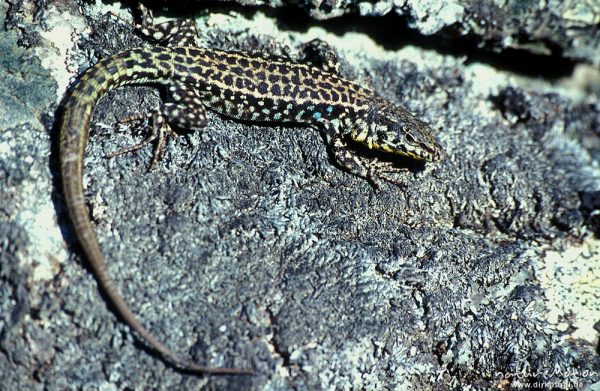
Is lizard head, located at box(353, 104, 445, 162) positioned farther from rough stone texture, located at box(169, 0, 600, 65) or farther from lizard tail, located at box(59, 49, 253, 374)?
lizard tail, located at box(59, 49, 253, 374)

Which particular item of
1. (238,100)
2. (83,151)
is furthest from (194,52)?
(83,151)

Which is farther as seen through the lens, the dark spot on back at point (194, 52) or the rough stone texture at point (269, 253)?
the dark spot on back at point (194, 52)

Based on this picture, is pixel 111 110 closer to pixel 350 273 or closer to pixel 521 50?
pixel 350 273

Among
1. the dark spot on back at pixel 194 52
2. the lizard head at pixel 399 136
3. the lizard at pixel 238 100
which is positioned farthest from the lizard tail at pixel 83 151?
the lizard head at pixel 399 136

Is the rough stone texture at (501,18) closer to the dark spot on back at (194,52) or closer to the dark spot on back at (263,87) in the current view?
the dark spot on back at (194,52)

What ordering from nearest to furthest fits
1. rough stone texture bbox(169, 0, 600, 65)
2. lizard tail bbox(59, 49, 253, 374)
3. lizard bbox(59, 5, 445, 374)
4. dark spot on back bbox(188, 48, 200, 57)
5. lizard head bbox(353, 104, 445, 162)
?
1. lizard tail bbox(59, 49, 253, 374)
2. lizard bbox(59, 5, 445, 374)
3. dark spot on back bbox(188, 48, 200, 57)
4. lizard head bbox(353, 104, 445, 162)
5. rough stone texture bbox(169, 0, 600, 65)

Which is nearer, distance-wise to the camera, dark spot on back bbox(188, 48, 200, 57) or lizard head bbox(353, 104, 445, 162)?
dark spot on back bbox(188, 48, 200, 57)

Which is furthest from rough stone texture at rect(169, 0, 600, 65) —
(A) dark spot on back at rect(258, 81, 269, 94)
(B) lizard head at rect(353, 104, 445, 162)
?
(B) lizard head at rect(353, 104, 445, 162)
